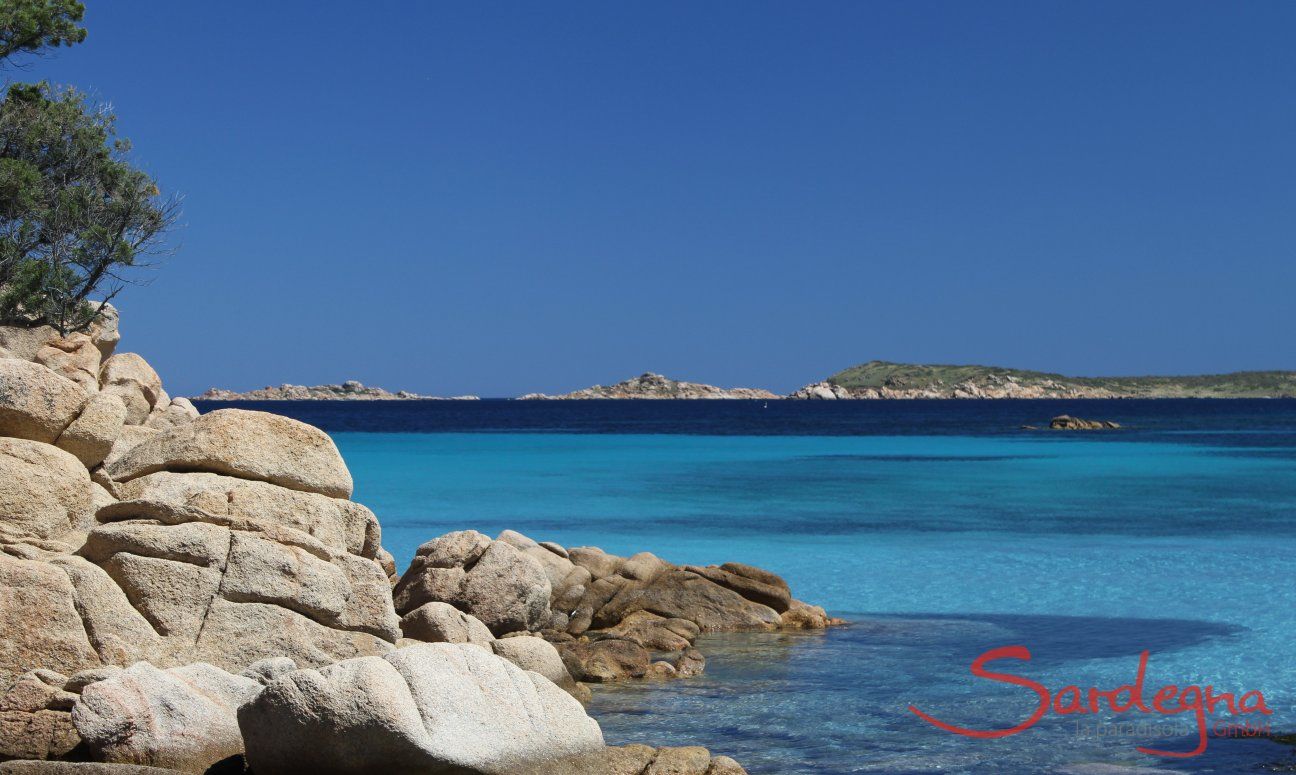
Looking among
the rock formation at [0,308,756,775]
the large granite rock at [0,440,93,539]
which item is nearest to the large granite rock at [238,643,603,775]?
the rock formation at [0,308,756,775]

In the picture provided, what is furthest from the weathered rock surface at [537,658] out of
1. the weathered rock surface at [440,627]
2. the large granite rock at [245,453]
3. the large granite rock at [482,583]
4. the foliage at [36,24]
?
the foliage at [36,24]

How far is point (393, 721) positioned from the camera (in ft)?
28.5

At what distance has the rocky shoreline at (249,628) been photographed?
893 centimetres

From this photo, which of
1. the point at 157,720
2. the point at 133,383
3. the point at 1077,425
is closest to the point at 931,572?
the point at 133,383

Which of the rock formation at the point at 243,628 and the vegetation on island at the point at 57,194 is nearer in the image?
the rock formation at the point at 243,628

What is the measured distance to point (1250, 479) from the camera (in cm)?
4609

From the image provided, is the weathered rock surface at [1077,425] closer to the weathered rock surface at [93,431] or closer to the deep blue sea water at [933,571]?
the deep blue sea water at [933,571]

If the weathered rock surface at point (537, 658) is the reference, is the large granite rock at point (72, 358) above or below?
above

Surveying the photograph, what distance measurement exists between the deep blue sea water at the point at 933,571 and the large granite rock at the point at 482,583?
2.54m

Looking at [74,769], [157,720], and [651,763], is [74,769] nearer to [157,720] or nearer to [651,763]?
[157,720]

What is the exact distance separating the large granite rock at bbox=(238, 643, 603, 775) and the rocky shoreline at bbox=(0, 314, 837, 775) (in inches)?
0.6

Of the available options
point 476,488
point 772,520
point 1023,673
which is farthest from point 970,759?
point 476,488

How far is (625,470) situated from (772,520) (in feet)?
65.4

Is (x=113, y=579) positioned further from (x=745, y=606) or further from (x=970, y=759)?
(x=745, y=606)
